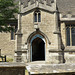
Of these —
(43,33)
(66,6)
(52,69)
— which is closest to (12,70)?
(52,69)

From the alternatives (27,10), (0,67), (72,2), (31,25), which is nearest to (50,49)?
(31,25)

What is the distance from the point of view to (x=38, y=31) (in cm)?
1407

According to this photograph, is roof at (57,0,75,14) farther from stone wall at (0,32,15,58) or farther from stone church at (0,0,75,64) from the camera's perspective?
stone wall at (0,32,15,58)

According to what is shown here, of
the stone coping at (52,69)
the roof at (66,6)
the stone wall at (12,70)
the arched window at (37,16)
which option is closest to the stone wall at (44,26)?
the arched window at (37,16)

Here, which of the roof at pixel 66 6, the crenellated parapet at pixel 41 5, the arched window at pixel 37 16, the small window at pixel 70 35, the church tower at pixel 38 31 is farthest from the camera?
the roof at pixel 66 6

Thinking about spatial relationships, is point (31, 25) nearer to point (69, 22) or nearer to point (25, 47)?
point (25, 47)

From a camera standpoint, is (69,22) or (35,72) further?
(69,22)

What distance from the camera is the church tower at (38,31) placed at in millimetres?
13627

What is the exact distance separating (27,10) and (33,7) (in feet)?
2.69

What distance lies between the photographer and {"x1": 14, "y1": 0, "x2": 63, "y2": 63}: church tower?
537 inches

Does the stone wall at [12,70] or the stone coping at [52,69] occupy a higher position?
the stone coping at [52,69]

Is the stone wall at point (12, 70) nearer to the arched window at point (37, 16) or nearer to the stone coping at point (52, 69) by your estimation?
the stone coping at point (52, 69)

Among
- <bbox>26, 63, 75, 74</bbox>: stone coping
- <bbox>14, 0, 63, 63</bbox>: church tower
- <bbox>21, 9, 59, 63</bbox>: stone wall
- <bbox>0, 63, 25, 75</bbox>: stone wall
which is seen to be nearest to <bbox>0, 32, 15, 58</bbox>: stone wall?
<bbox>14, 0, 63, 63</bbox>: church tower

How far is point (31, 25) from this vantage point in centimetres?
1427
